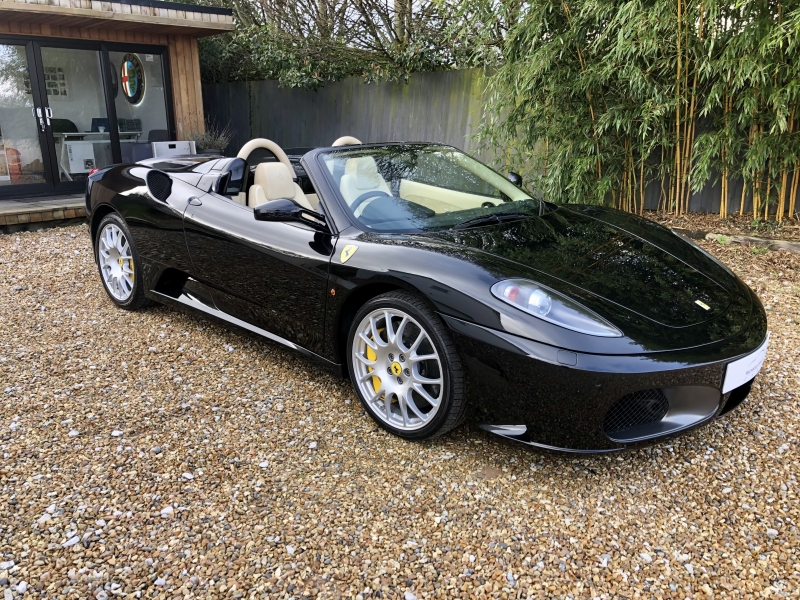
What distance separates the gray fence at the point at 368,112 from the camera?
25.7ft

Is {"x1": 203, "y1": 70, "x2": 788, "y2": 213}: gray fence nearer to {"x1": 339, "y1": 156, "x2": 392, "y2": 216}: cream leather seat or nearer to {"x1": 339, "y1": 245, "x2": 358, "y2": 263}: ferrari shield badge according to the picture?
{"x1": 339, "y1": 156, "x2": 392, "y2": 216}: cream leather seat

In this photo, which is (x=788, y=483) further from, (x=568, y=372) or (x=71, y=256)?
(x=71, y=256)

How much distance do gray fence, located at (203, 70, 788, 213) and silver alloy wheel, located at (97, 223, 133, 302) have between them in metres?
4.34

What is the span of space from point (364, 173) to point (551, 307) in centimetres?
131

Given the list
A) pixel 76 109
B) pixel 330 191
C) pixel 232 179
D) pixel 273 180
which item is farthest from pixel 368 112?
pixel 330 191

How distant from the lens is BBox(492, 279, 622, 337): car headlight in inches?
81.2

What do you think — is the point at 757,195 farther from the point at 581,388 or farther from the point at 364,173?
the point at 581,388

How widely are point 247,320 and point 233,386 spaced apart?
1.13 feet

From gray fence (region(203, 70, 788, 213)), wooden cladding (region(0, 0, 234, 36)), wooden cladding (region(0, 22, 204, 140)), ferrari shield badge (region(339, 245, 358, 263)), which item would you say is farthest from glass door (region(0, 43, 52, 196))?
ferrari shield badge (region(339, 245, 358, 263))

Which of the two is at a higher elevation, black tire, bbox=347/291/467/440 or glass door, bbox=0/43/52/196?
glass door, bbox=0/43/52/196

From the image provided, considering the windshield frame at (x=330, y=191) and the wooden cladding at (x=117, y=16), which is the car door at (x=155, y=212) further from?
the wooden cladding at (x=117, y=16)

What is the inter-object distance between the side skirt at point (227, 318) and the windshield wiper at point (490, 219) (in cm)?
84

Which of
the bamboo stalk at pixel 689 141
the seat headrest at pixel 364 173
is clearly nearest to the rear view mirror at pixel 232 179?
the seat headrest at pixel 364 173

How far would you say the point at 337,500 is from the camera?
7.00 feet
